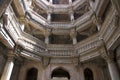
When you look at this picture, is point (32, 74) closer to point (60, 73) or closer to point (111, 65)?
point (60, 73)

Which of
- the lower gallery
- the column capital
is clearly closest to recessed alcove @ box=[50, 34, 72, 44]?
the lower gallery

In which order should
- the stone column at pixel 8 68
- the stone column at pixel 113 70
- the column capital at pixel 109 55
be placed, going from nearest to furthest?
the stone column at pixel 113 70 < the stone column at pixel 8 68 < the column capital at pixel 109 55

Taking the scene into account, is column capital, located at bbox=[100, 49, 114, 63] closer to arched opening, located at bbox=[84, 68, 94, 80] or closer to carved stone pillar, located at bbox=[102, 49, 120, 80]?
carved stone pillar, located at bbox=[102, 49, 120, 80]

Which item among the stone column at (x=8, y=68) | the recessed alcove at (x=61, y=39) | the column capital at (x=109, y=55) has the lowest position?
the stone column at (x=8, y=68)

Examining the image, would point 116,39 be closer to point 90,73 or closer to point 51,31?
point 90,73

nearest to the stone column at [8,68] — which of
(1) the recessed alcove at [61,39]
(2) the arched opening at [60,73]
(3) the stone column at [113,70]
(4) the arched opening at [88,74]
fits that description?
(2) the arched opening at [60,73]

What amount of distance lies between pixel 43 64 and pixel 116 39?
6.17 meters

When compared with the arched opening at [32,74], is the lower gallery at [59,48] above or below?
above

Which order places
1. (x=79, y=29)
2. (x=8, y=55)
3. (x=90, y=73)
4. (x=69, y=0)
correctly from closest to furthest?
(x=8, y=55), (x=90, y=73), (x=79, y=29), (x=69, y=0)

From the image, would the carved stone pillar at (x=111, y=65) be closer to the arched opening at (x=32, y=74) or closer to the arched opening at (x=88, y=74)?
the arched opening at (x=88, y=74)

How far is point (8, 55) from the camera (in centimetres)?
945

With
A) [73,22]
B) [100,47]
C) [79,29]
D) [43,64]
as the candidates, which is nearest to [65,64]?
[43,64]

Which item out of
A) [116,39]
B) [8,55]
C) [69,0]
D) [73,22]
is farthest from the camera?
[69,0]

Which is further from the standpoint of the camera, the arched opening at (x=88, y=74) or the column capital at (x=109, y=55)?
the arched opening at (x=88, y=74)
